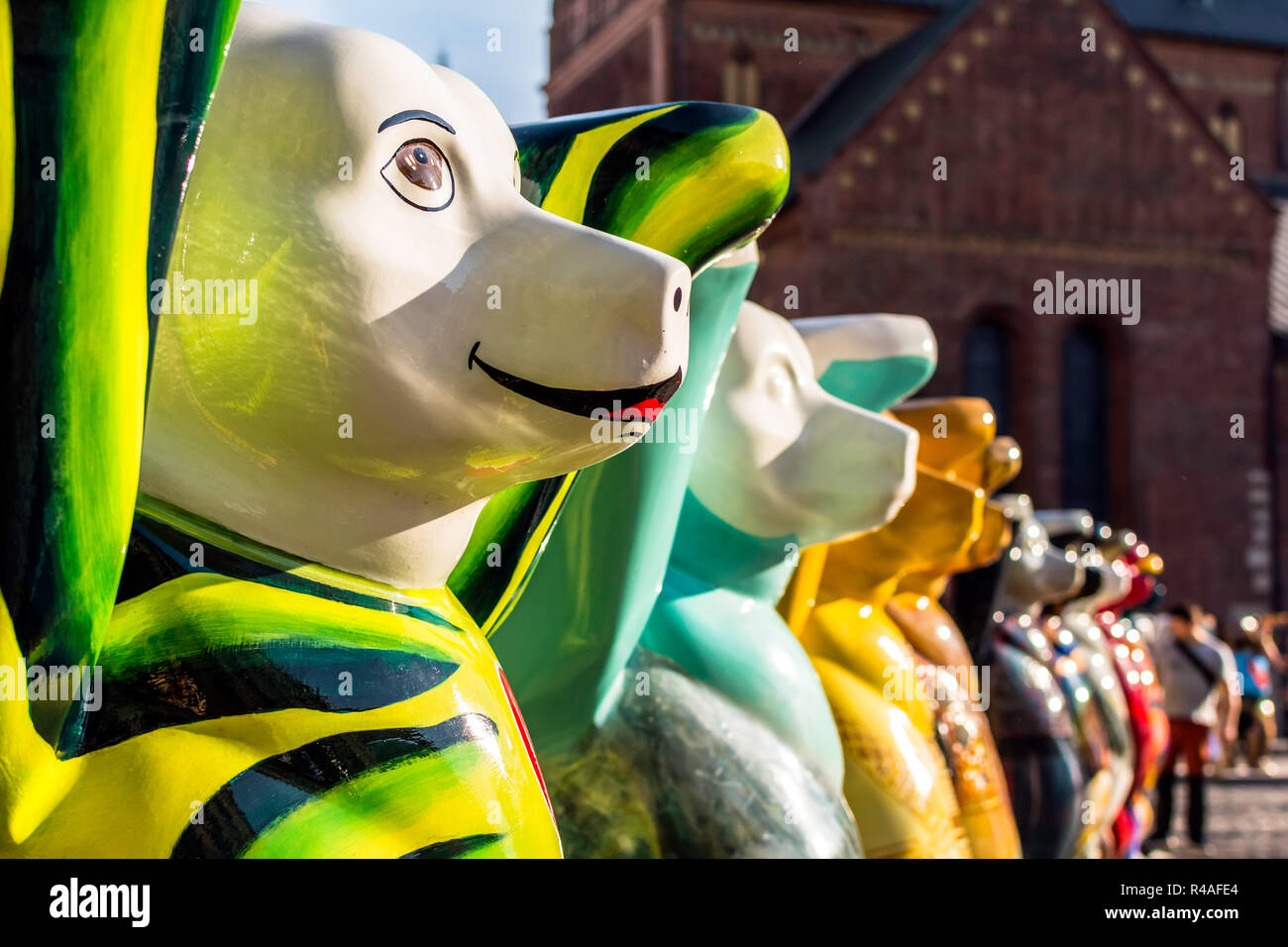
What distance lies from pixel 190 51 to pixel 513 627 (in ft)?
3.36

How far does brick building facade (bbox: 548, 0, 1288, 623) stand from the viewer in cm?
1783

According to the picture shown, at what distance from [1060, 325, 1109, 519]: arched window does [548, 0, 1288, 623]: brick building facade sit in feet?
0.08

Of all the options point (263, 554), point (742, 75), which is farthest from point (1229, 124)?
point (263, 554)

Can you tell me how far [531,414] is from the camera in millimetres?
1590

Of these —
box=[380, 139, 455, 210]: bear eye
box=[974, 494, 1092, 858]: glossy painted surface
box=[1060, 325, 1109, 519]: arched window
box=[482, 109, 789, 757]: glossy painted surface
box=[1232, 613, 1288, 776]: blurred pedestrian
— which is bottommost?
box=[1232, 613, 1288, 776]: blurred pedestrian

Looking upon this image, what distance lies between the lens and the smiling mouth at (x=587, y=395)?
1565 mm

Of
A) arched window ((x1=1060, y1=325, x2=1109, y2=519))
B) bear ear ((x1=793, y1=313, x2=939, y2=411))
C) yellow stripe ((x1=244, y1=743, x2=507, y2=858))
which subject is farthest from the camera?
A: arched window ((x1=1060, y1=325, x2=1109, y2=519))

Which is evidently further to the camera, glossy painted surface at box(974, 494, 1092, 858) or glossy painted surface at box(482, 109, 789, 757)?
glossy painted surface at box(974, 494, 1092, 858)

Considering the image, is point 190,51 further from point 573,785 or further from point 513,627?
point 573,785

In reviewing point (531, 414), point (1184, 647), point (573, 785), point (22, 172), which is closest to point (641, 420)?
point (531, 414)

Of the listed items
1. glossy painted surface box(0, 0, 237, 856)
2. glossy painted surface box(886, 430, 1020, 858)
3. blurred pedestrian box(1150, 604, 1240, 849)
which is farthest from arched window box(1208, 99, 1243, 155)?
glossy painted surface box(0, 0, 237, 856)

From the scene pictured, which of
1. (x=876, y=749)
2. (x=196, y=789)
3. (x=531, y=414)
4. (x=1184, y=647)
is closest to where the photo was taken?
(x=196, y=789)

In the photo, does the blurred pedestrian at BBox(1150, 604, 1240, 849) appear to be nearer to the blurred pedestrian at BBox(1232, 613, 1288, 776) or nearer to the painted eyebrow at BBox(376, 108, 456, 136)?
the blurred pedestrian at BBox(1232, 613, 1288, 776)

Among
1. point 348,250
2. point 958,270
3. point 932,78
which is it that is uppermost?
point 932,78
